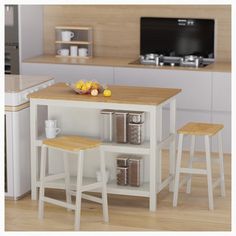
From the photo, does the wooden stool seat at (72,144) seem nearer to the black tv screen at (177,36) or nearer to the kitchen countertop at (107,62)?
the kitchen countertop at (107,62)

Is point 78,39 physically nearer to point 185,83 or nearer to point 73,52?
point 73,52

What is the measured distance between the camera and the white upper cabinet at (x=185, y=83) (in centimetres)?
645

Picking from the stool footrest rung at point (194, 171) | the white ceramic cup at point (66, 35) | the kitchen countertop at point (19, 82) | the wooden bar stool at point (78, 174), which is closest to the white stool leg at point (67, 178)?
the wooden bar stool at point (78, 174)

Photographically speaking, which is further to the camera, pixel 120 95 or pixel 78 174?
pixel 120 95

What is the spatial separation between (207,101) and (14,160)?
2114 mm

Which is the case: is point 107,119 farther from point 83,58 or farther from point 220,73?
point 83,58

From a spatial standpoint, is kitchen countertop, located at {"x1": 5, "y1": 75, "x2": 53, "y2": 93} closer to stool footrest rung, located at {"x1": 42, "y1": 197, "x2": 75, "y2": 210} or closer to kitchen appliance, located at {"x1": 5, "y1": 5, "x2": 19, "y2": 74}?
stool footrest rung, located at {"x1": 42, "y1": 197, "x2": 75, "y2": 210}

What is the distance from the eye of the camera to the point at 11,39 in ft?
23.0

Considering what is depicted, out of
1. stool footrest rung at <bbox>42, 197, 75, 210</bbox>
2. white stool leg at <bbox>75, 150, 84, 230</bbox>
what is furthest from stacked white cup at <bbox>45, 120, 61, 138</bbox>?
white stool leg at <bbox>75, 150, 84, 230</bbox>

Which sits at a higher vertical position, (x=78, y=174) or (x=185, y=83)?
(x=185, y=83)

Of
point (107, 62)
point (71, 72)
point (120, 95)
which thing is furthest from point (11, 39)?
point (120, 95)

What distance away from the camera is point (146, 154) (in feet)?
15.9

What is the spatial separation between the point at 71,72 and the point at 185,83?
1.10m

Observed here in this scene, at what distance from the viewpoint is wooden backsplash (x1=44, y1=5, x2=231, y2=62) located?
22.4 ft
